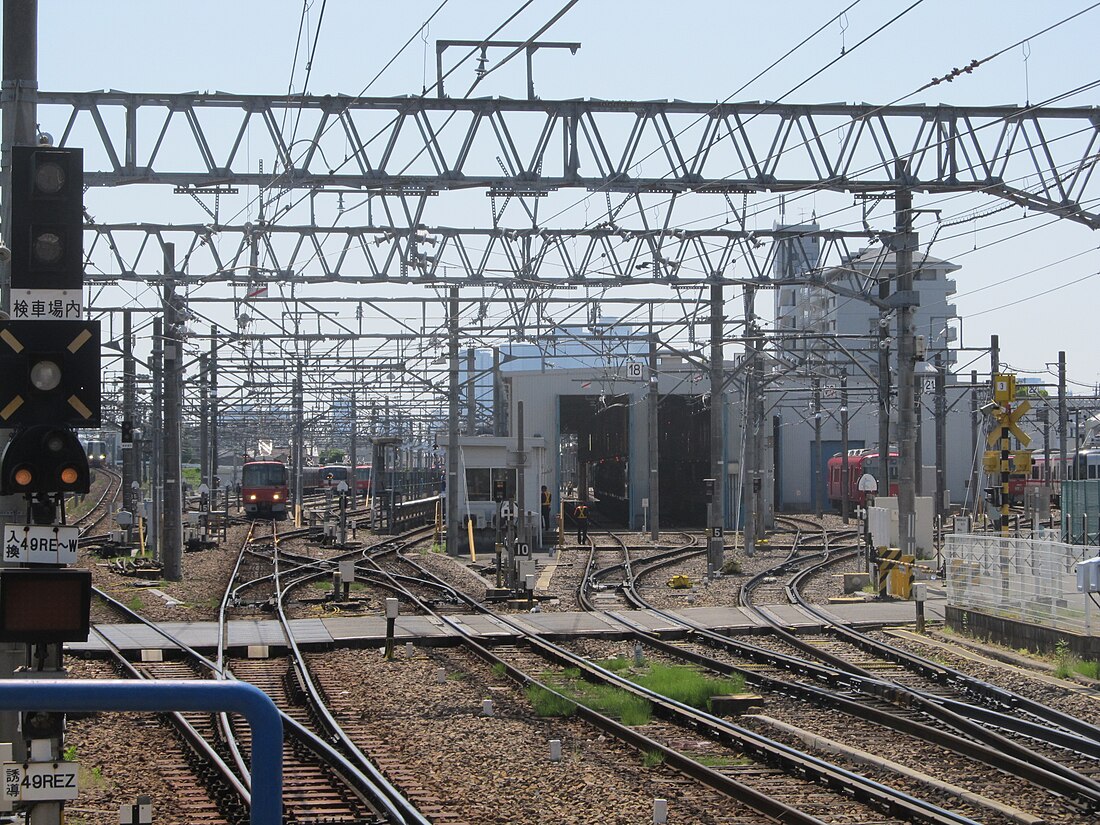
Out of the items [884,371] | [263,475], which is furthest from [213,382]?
[884,371]

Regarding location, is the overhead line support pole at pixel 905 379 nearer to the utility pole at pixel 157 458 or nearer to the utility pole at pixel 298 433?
the utility pole at pixel 157 458

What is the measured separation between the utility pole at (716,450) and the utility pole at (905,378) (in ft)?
12.0

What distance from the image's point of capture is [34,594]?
6371 millimetres

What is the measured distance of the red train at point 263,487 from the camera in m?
52.2

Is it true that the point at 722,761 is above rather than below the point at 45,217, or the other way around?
below

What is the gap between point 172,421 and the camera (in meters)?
25.8

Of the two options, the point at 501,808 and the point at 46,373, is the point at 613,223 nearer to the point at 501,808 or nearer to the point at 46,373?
the point at 501,808

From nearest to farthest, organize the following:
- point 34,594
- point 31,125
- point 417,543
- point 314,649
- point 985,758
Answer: point 34,594 → point 31,125 → point 985,758 → point 314,649 → point 417,543

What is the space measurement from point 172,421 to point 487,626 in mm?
9603

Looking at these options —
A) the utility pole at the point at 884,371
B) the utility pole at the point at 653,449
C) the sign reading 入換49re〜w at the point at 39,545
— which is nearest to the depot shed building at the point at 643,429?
the utility pole at the point at 653,449

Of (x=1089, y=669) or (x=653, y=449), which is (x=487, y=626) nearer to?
(x=1089, y=669)

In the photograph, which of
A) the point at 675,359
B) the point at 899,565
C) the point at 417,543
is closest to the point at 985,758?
the point at 899,565

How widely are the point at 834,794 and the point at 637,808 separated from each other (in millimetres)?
1382

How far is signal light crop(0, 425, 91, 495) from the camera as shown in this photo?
22.1 ft
